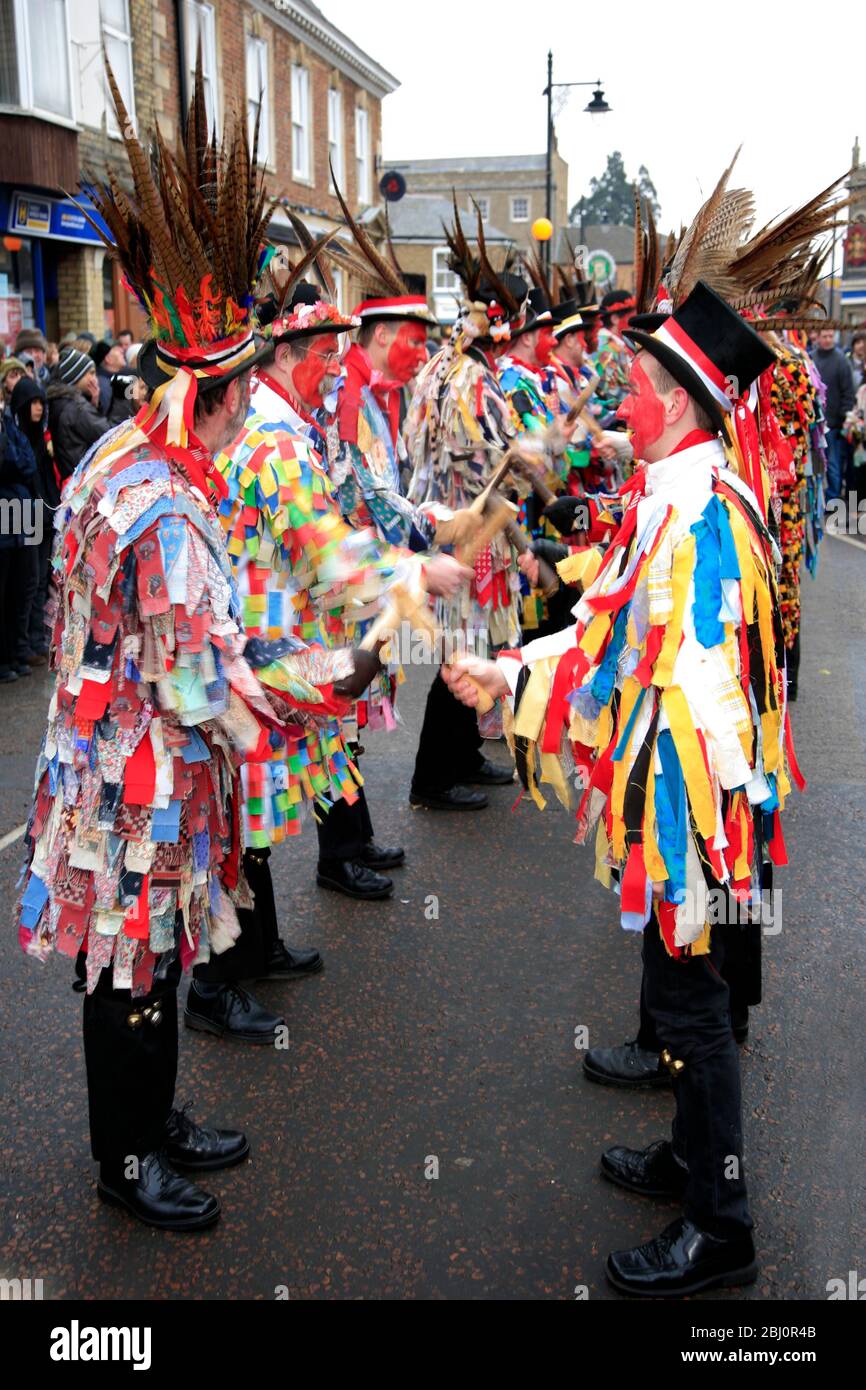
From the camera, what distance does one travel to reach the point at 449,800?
537cm

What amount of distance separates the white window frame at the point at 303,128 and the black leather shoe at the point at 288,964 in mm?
21400

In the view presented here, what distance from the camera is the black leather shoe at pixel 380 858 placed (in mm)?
4688

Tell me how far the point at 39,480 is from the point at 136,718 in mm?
6284

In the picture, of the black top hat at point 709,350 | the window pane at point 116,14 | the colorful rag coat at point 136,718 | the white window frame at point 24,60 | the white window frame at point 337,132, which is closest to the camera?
the colorful rag coat at point 136,718

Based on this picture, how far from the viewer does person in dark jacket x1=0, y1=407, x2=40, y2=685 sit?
755 centimetres

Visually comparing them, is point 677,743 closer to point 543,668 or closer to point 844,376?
point 543,668

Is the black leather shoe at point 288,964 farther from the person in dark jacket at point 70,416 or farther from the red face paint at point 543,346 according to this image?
the person in dark jacket at point 70,416

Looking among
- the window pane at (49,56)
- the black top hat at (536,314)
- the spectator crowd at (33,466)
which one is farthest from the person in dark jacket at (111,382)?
the window pane at (49,56)

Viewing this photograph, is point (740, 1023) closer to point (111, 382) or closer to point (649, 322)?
point (649, 322)

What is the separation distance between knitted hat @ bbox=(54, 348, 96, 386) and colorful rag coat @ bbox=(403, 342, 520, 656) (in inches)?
149

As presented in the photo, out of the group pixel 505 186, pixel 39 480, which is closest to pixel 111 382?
pixel 39 480
